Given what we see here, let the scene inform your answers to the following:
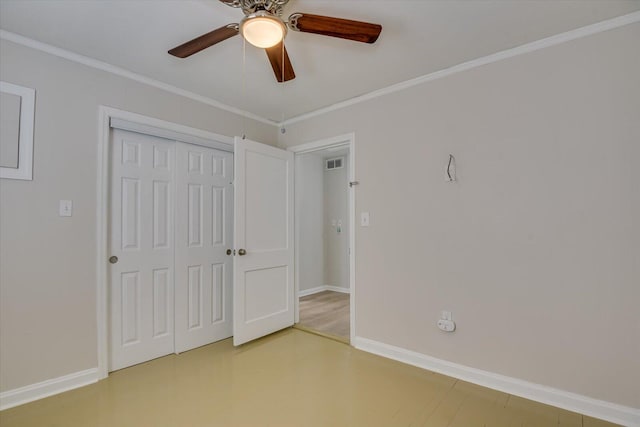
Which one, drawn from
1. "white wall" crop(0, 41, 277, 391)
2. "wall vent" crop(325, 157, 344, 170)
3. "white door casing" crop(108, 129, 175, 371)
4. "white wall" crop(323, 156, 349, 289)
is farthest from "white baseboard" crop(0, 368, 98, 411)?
"wall vent" crop(325, 157, 344, 170)

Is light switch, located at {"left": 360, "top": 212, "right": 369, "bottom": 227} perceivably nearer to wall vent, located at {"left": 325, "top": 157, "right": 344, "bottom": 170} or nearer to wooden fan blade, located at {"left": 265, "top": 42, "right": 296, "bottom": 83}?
wooden fan blade, located at {"left": 265, "top": 42, "right": 296, "bottom": 83}

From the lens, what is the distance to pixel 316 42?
82.7 inches

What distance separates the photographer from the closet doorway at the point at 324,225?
17.1 feet

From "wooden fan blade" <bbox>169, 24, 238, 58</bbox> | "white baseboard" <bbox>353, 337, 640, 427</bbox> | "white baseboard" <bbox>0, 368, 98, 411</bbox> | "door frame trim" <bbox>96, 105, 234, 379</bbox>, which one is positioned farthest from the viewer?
"door frame trim" <bbox>96, 105, 234, 379</bbox>

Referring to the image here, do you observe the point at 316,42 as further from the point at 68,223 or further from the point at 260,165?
the point at 68,223

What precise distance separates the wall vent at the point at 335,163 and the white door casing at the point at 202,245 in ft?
8.46

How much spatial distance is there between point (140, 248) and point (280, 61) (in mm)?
1929

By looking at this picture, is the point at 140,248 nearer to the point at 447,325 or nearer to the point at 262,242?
the point at 262,242

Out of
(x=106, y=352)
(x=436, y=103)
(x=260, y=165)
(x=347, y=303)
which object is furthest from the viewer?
(x=347, y=303)

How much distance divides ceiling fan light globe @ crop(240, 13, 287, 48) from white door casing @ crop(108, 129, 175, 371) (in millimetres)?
1631

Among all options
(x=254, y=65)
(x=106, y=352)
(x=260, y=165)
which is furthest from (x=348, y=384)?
(x=254, y=65)

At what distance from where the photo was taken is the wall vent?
5500 mm

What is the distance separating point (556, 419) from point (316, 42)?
283 centimetres

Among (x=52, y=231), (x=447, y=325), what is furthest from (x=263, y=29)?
(x=447, y=325)
